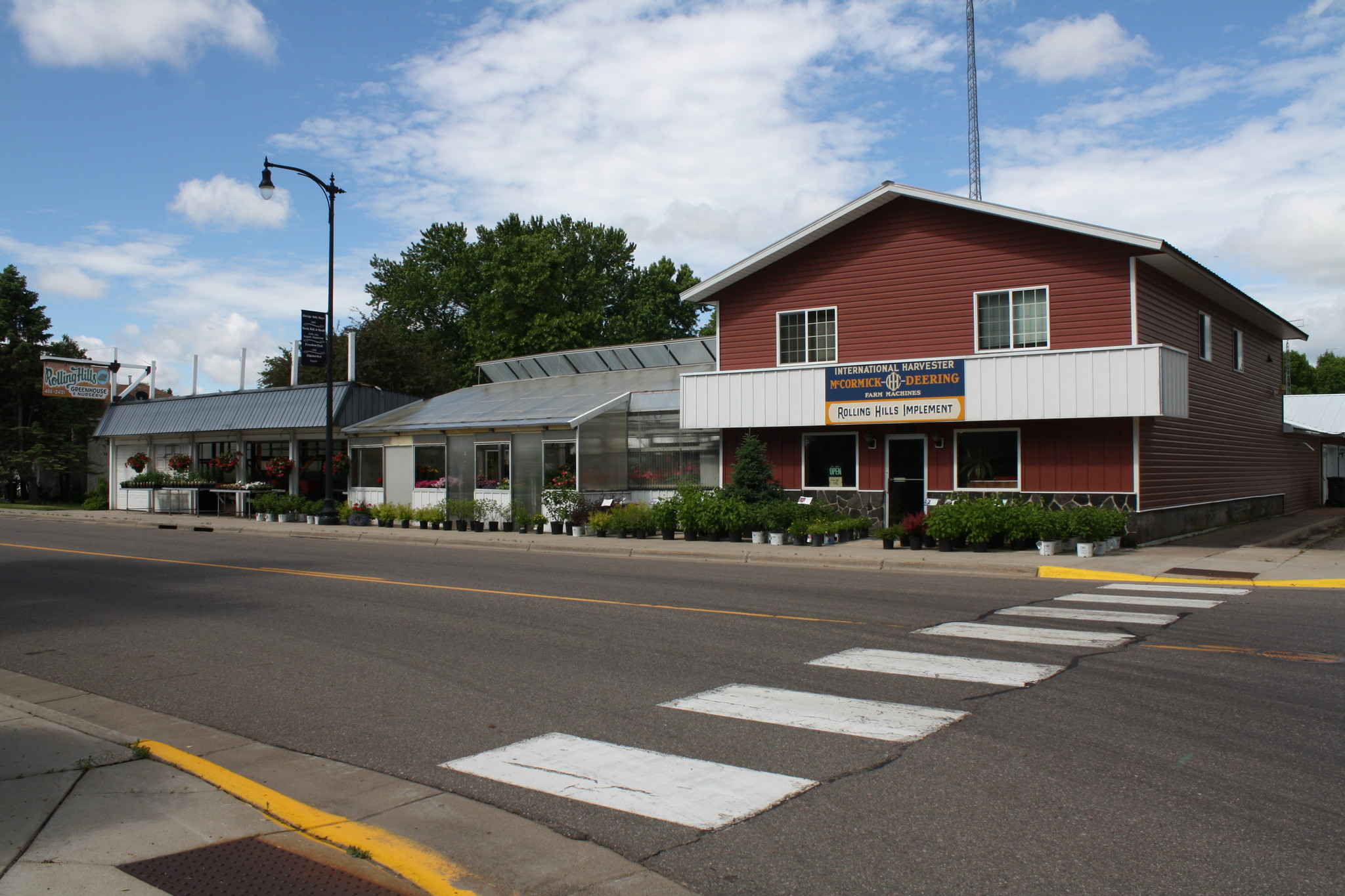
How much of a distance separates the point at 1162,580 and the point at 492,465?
17842 millimetres

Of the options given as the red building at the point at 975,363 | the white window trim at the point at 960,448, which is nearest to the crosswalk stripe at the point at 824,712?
the red building at the point at 975,363

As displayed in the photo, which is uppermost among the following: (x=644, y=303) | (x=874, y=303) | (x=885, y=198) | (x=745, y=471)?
(x=644, y=303)

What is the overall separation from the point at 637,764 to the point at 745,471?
52.4 ft

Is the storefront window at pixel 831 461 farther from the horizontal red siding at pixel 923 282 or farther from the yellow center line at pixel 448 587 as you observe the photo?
the yellow center line at pixel 448 587

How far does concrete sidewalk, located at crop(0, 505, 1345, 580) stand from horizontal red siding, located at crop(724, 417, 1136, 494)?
158 cm

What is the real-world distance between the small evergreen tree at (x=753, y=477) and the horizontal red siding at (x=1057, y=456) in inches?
87.3

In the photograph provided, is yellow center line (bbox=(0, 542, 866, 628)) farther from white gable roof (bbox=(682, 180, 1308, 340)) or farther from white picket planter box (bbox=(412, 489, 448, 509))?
white gable roof (bbox=(682, 180, 1308, 340))

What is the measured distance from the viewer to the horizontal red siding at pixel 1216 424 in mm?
19469

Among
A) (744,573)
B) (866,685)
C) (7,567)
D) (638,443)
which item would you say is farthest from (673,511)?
(866,685)

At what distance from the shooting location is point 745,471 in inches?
840

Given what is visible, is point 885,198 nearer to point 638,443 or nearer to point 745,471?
point 745,471

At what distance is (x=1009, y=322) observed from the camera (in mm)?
19938

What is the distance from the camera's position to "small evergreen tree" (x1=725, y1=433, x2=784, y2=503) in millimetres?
21234

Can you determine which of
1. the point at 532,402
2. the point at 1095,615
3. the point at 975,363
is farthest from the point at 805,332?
the point at 1095,615
